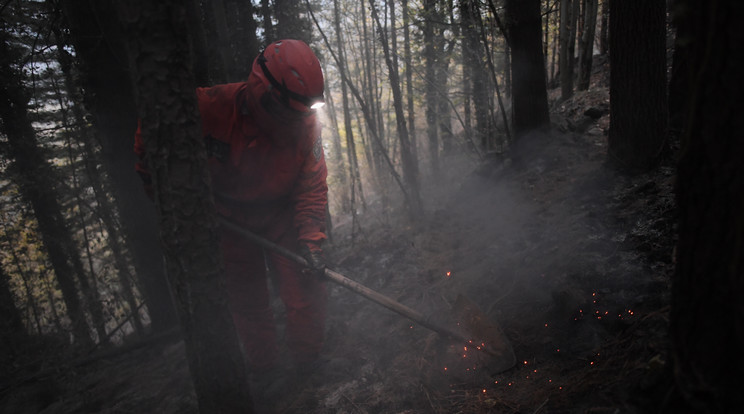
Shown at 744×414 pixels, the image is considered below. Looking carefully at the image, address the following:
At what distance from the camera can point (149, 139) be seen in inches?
71.4

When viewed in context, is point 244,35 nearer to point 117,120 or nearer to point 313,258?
point 117,120

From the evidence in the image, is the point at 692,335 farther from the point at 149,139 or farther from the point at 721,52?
the point at 149,139

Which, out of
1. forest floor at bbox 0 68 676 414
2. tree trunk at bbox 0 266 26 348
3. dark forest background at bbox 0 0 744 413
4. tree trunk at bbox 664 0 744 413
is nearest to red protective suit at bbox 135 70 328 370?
forest floor at bbox 0 68 676 414

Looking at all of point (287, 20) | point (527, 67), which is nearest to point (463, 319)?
point (527, 67)

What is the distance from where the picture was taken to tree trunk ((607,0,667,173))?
150 inches

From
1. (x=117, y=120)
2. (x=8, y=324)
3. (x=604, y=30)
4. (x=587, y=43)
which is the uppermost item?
(x=604, y=30)

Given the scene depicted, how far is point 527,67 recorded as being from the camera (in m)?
5.51

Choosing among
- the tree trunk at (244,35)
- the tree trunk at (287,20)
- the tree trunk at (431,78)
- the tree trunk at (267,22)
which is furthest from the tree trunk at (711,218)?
the tree trunk at (431,78)

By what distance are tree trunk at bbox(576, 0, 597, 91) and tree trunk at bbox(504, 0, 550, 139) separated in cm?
396

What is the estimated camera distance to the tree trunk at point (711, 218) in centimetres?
98

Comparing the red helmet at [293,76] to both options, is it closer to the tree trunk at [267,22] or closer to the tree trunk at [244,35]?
the tree trunk at [244,35]

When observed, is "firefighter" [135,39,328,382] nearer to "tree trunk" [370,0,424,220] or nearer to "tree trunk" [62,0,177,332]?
"tree trunk" [62,0,177,332]

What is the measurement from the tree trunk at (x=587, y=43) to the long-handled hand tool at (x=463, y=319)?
28.0ft

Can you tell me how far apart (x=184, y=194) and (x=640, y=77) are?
190 inches
